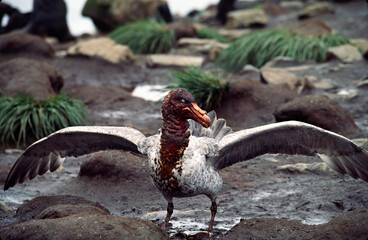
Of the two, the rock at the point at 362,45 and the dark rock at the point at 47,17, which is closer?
the rock at the point at 362,45

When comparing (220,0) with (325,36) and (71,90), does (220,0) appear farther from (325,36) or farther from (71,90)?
(71,90)

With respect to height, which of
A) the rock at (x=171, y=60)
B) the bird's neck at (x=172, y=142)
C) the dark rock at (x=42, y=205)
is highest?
the bird's neck at (x=172, y=142)

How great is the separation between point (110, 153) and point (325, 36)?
6.56 metres

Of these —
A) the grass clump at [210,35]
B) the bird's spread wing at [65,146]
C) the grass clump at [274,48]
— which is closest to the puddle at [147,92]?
the grass clump at [274,48]

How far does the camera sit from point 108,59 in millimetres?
11555

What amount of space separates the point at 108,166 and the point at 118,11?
34.6 feet

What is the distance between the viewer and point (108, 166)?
6.04m

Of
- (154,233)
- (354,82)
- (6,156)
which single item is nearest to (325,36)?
(354,82)

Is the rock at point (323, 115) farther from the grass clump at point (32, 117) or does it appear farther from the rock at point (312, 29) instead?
the rock at point (312, 29)

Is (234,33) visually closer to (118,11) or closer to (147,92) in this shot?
(118,11)

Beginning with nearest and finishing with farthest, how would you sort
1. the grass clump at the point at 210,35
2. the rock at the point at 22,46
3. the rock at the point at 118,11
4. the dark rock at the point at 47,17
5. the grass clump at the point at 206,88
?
the grass clump at the point at 206,88 < the rock at the point at 22,46 < the grass clump at the point at 210,35 < the dark rock at the point at 47,17 < the rock at the point at 118,11

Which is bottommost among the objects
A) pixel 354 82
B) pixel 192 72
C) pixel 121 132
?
pixel 354 82

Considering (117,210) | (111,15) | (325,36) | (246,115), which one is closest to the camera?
(117,210)

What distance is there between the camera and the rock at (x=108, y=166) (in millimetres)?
5996
